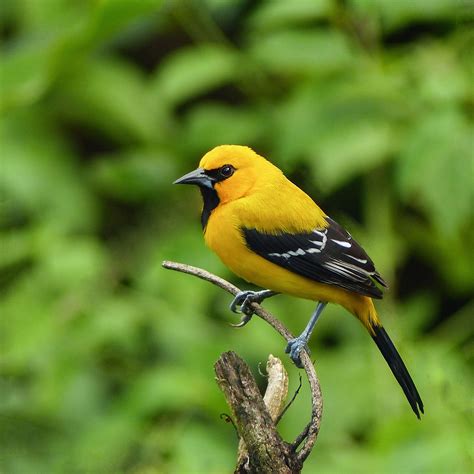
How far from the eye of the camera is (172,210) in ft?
16.6

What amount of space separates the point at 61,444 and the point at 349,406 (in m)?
1.23

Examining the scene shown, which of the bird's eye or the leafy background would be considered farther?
the leafy background

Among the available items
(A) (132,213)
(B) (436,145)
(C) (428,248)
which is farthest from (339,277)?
(A) (132,213)

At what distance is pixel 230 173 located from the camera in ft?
10.4

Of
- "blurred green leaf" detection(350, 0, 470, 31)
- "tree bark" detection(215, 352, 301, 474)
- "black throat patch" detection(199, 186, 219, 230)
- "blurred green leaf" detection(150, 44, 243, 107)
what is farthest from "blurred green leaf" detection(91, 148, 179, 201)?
"tree bark" detection(215, 352, 301, 474)

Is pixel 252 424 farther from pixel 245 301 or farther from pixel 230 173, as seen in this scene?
→ pixel 230 173

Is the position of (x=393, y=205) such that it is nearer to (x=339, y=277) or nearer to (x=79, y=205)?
(x=79, y=205)

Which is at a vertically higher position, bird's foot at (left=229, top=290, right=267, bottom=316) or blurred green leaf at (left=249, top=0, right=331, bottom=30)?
blurred green leaf at (left=249, top=0, right=331, bottom=30)

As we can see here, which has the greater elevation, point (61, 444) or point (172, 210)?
point (172, 210)

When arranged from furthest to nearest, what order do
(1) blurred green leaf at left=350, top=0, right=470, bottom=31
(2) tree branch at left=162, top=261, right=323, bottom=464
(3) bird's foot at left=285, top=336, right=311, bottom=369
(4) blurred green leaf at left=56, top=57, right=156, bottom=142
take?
(4) blurred green leaf at left=56, top=57, right=156, bottom=142 → (1) blurred green leaf at left=350, top=0, right=470, bottom=31 → (3) bird's foot at left=285, top=336, right=311, bottom=369 → (2) tree branch at left=162, top=261, right=323, bottom=464

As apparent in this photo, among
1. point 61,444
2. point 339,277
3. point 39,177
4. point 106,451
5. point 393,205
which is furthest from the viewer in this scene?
point 39,177

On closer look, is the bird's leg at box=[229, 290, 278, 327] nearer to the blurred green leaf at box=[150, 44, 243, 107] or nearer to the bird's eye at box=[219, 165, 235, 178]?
the bird's eye at box=[219, 165, 235, 178]

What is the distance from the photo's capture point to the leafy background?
3992 millimetres

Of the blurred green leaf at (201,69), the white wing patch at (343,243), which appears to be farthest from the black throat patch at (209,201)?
the blurred green leaf at (201,69)
